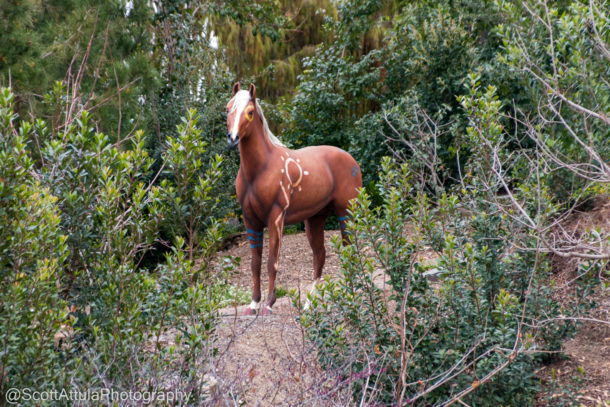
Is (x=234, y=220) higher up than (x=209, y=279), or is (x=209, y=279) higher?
(x=209, y=279)

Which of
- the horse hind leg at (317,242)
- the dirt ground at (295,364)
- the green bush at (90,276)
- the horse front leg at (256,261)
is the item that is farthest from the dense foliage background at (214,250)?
the horse hind leg at (317,242)

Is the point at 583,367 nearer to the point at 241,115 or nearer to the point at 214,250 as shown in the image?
the point at 214,250

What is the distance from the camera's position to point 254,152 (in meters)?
5.55

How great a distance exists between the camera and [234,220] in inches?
436

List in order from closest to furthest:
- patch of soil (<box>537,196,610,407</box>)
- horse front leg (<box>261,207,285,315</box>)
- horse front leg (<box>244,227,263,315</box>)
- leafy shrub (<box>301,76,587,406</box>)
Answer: leafy shrub (<box>301,76,587,406</box>) < patch of soil (<box>537,196,610,407</box>) < horse front leg (<box>261,207,285,315</box>) < horse front leg (<box>244,227,263,315</box>)

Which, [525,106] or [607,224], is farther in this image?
[525,106]

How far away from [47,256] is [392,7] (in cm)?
1209

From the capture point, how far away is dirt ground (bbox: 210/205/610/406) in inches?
129

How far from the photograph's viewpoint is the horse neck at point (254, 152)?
5.53m

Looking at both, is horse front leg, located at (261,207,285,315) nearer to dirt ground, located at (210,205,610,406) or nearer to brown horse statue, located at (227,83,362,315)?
brown horse statue, located at (227,83,362,315)

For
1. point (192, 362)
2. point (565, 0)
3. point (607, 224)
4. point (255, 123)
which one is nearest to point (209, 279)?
point (192, 362)

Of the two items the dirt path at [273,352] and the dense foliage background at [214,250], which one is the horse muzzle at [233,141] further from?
the dirt path at [273,352]

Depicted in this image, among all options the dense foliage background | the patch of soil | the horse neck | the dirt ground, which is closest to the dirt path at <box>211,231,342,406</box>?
the dirt ground

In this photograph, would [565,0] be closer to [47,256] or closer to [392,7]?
[392,7]
